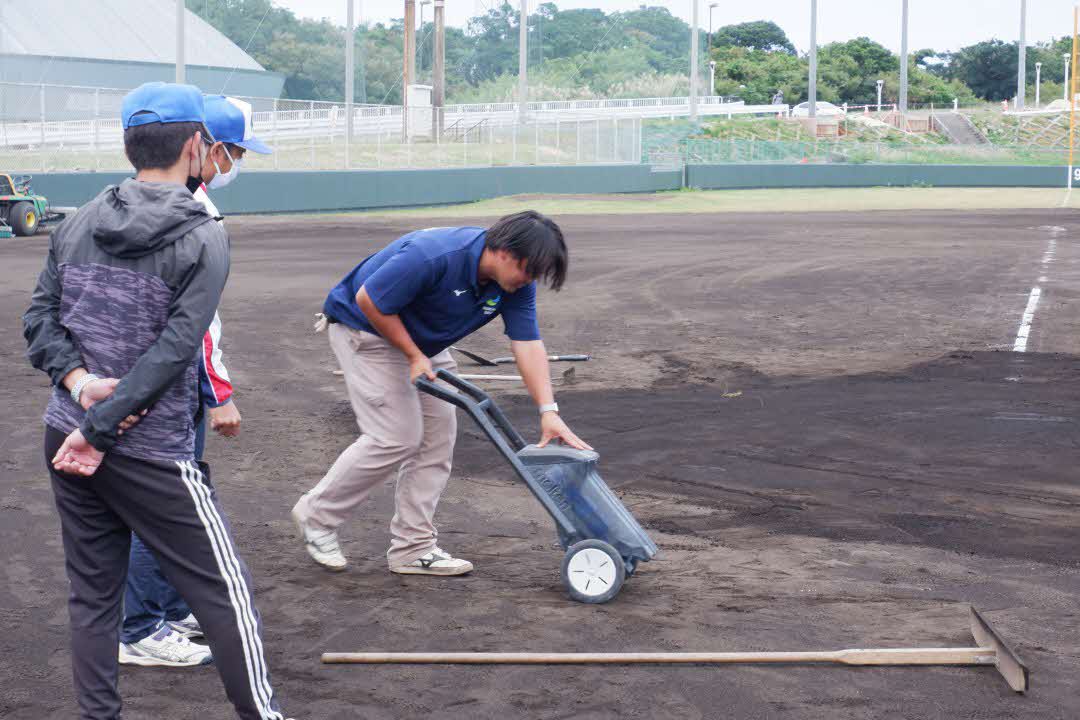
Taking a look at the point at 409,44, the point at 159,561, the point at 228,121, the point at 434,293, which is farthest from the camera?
the point at 409,44

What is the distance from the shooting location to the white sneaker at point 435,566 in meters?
5.51

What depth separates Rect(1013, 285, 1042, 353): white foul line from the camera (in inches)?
473

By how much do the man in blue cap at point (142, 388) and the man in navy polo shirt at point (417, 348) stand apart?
1.66 m

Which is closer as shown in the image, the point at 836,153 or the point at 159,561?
the point at 159,561

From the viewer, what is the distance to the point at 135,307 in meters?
3.33

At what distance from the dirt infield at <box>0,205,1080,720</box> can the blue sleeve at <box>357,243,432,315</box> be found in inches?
47.6

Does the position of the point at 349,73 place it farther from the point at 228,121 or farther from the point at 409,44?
the point at 228,121

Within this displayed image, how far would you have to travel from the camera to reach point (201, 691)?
4.27 m

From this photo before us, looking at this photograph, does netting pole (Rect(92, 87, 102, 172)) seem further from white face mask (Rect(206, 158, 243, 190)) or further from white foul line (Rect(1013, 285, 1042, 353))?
white face mask (Rect(206, 158, 243, 190))

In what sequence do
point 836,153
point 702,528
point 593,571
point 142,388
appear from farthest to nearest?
point 836,153
point 702,528
point 593,571
point 142,388

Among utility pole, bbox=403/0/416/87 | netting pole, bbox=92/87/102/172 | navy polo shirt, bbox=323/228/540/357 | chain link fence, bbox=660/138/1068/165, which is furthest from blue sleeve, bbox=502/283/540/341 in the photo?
utility pole, bbox=403/0/416/87

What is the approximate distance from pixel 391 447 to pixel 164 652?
4.37 ft

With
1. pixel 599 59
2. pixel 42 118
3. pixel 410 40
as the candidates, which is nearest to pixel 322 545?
pixel 42 118

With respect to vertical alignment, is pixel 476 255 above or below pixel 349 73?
below
